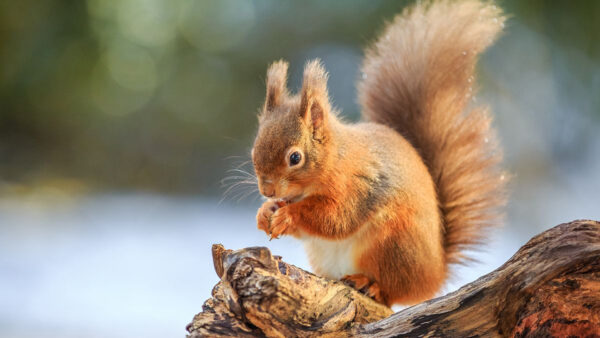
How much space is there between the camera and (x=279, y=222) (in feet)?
4.47

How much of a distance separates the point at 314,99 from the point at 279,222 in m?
0.29

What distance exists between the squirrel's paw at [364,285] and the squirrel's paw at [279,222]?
0.20 metres

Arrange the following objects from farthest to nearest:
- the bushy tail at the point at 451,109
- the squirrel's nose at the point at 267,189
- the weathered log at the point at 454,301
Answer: the bushy tail at the point at 451,109 < the squirrel's nose at the point at 267,189 < the weathered log at the point at 454,301

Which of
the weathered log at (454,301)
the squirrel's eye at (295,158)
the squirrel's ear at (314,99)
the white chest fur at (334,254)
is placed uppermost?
the squirrel's ear at (314,99)

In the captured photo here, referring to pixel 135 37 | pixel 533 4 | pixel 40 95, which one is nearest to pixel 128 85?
pixel 135 37

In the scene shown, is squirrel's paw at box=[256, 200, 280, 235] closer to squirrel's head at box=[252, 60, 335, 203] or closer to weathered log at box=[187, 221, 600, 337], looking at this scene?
squirrel's head at box=[252, 60, 335, 203]

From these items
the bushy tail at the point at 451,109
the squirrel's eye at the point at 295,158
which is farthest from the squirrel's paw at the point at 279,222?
the bushy tail at the point at 451,109

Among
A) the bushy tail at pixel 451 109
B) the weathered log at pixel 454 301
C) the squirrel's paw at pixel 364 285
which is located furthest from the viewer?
the bushy tail at pixel 451 109

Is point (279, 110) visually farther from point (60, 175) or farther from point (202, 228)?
point (60, 175)

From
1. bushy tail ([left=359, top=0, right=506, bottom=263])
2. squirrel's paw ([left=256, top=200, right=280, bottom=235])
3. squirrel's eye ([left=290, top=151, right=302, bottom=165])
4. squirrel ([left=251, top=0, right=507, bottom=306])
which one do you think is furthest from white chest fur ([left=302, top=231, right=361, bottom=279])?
bushy tail ([left=359, top=0, right=506, bottom=263])

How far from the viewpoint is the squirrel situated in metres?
1.38

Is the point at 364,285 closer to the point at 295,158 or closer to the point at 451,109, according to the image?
the point at 295,158

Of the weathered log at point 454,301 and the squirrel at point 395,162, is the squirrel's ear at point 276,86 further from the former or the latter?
the weathered log at point 454,301

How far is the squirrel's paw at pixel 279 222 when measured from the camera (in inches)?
53.5
